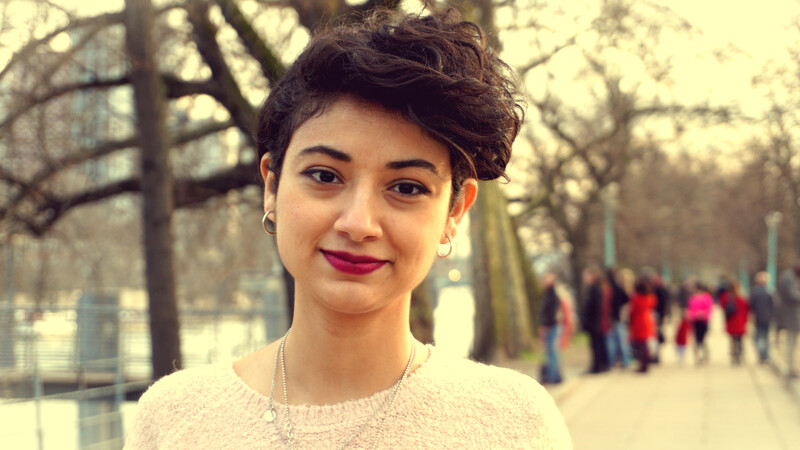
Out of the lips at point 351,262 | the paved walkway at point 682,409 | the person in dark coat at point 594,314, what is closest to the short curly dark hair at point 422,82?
the lips at point 351,262

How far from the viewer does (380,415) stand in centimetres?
170

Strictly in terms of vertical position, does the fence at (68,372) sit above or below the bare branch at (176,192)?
below

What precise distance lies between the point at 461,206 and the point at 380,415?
1.49 ft

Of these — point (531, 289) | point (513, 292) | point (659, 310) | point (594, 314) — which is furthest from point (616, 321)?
point (531, 289)

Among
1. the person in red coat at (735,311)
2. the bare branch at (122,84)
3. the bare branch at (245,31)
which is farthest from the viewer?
the person in red coat at (735,311)

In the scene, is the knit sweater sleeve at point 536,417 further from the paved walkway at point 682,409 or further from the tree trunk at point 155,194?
the paved walkway at point 682,409

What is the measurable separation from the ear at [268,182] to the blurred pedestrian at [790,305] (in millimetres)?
13208

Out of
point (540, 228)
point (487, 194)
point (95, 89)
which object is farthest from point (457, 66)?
point (540, 228)

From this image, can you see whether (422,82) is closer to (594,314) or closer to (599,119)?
(594,314)

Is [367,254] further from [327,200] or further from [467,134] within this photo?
[467,134]

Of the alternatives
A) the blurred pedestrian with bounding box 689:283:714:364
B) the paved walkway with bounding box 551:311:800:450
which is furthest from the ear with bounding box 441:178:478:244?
the blurred pedestrian with bounding box 689:283:714:364

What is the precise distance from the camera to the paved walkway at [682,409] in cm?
912

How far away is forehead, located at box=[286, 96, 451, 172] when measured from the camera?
64.1 inches

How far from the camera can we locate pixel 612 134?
64.2 feet
